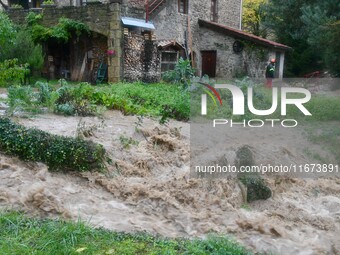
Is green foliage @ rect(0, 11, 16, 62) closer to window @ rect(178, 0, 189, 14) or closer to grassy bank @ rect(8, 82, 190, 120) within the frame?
grassy bank @ rect(8, 82, 190, 120)

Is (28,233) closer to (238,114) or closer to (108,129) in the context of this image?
(108,129)

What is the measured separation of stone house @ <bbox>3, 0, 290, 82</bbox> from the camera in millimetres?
15273

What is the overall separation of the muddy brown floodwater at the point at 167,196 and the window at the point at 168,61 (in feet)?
29.2

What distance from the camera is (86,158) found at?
21.0 ft

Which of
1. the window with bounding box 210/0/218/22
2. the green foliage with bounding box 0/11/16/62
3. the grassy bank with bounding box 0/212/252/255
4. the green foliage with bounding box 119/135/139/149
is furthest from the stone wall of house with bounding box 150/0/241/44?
the grassy bank with bounding box 0/212/252/255

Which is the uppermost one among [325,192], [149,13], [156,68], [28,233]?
[149,13]

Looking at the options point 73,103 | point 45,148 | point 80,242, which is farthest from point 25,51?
point 80,242

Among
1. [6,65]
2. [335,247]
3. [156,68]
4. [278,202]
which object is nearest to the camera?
[335,247]

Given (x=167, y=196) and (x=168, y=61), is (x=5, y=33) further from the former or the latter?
(x=167, y=196)

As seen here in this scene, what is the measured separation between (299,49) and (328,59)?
224 inches

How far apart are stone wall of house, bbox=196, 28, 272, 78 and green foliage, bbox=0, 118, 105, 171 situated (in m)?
14.3

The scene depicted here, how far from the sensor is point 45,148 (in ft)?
20.4

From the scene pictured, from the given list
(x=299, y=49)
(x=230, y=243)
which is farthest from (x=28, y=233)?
(x=299, y=49)

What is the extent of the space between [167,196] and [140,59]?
411 inches
